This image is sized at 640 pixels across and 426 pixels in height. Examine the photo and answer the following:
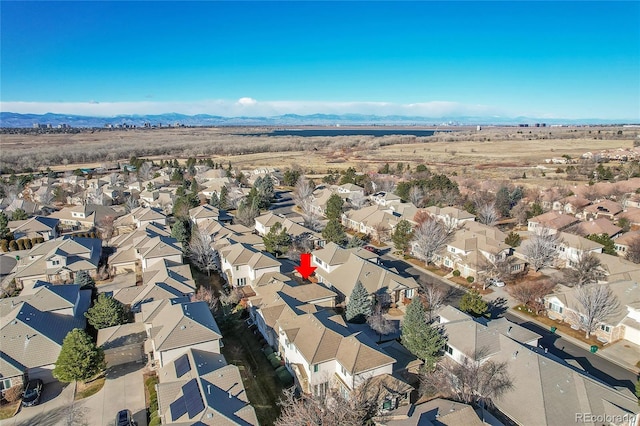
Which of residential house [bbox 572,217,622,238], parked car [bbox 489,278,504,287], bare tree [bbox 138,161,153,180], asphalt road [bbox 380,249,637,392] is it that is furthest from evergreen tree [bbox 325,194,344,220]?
bare tree [bbox 138,161,153,180]

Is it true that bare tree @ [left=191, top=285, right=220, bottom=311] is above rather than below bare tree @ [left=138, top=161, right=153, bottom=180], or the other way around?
below

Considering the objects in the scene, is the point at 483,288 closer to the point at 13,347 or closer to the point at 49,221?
the point at 13,347

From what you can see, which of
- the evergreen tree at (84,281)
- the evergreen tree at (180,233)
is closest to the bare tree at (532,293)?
the evergreen tree at (180,233)

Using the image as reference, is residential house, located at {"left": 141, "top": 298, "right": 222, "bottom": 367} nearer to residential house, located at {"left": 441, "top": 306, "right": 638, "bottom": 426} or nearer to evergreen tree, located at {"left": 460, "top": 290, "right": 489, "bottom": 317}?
residential house, located at {"left": 441, "top": 306, "right": 638, "bottom": 426}

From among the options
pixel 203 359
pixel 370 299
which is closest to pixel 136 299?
pixel 203 359

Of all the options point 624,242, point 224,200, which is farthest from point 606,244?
point 224,200

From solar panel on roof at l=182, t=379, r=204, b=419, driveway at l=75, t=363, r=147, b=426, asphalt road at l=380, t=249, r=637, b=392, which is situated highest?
solar panel on roof at l=182, t=379, r=204, b=419
